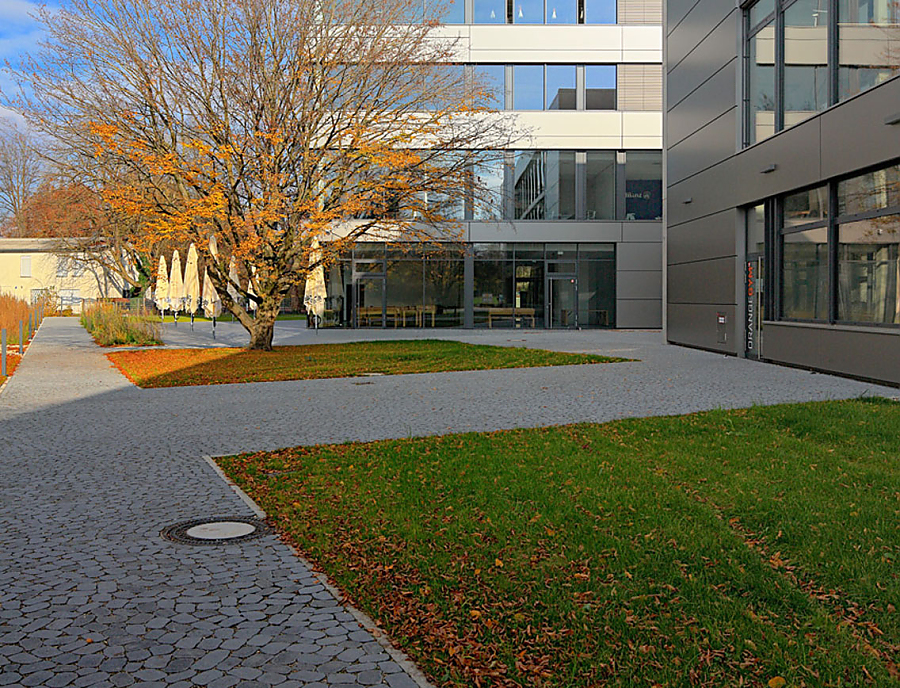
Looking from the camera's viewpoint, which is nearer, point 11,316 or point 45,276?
point 11,316

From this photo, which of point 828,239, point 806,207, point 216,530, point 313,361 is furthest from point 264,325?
Answer: point 216,530

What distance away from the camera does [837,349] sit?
1565 centimetres

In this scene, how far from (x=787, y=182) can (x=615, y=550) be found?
14137 mm

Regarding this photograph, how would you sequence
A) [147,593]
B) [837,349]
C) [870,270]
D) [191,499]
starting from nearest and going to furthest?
[147,593], [191,499], [870,270], [837,349]

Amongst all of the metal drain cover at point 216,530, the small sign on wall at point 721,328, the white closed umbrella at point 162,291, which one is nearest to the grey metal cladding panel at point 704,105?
the small sign on wall at point 721,328

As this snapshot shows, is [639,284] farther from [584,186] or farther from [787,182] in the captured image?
[787,182]

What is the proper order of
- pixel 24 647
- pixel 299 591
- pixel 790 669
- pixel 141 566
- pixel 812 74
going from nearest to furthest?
pixel 790 669 → pixel 24 647 → pixel 299 591 → pixel 141 566 → pixel 812 74

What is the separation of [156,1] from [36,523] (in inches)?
700

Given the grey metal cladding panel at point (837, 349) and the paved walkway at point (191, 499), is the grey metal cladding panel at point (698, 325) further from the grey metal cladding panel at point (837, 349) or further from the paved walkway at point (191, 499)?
the paved walkway at point (191, 499)

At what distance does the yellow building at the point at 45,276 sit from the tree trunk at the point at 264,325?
4131 cm

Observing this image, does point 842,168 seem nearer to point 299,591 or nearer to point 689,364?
point 689,364

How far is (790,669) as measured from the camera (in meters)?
3.59

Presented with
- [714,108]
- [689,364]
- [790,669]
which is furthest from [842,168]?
[790,669]

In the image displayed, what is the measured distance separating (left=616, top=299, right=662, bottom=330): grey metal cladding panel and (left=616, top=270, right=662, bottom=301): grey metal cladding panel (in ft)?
1.11
